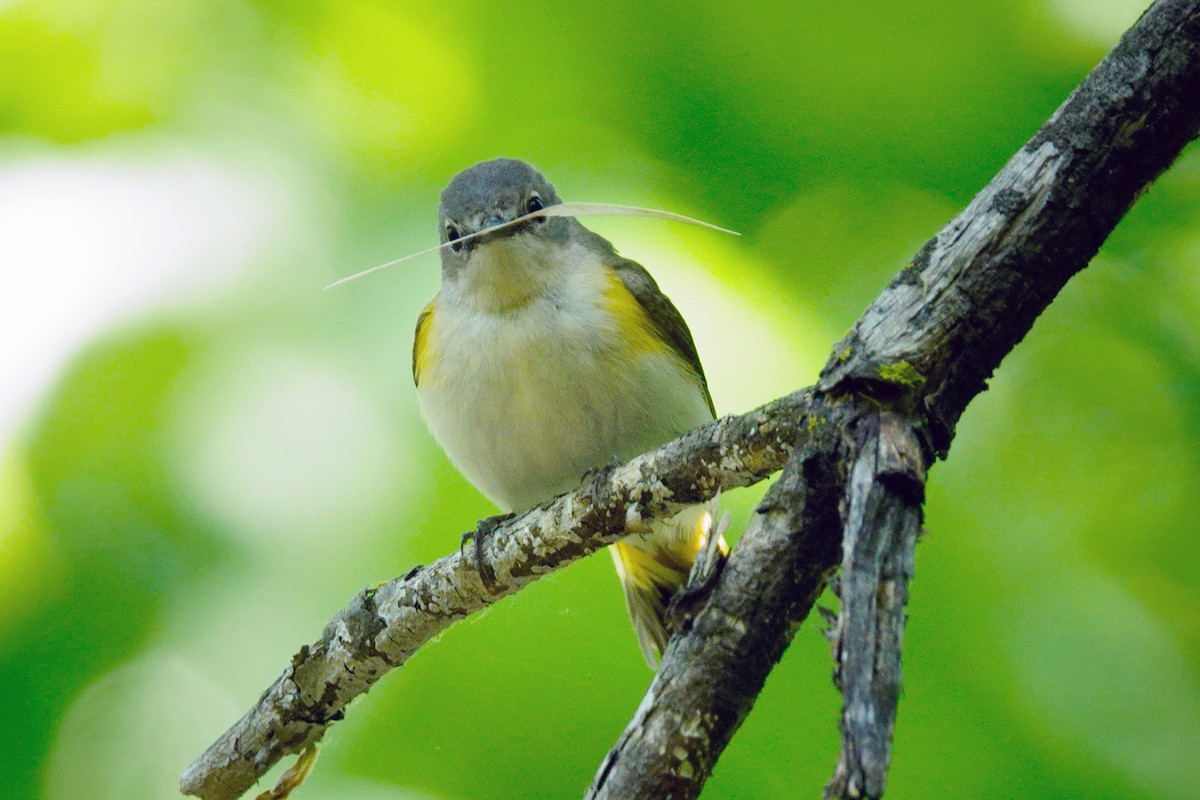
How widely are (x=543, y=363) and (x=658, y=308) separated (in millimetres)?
576

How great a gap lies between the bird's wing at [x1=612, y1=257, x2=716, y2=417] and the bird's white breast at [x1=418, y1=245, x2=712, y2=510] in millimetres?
121

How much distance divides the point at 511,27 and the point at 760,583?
8.16ft

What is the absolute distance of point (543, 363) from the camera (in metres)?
3.57

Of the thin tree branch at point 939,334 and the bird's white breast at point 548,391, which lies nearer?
the thin tree branch at point 939,334

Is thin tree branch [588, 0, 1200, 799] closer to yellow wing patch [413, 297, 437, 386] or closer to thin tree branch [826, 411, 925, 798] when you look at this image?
thin tree branch [826, 411, 925, 798]

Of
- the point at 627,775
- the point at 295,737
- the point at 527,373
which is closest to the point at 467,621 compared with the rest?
the point at 295,737

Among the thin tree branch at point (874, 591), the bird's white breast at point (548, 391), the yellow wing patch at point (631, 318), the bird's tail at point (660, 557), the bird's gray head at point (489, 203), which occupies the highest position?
the bird's gray head at point (489, 203)

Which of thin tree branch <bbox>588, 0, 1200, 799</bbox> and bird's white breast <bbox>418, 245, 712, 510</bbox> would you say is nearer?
thin tree branch <bbox>588, 0, 1200, 799</bbox>

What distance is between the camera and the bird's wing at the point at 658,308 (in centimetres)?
391

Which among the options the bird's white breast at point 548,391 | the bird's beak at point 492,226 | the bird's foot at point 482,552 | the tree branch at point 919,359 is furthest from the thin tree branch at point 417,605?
the bird's beak at point 492,226

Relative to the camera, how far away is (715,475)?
7.64 ft

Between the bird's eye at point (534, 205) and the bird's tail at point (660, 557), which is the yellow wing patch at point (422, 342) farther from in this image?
the bird's tail at point (660, 557)

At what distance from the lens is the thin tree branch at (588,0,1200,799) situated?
1.66 metres

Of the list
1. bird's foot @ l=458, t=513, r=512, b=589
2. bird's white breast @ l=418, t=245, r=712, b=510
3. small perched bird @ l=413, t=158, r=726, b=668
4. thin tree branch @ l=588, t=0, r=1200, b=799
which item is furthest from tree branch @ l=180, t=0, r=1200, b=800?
bird's white breast @ l=418, t=245, r=712, b=510
